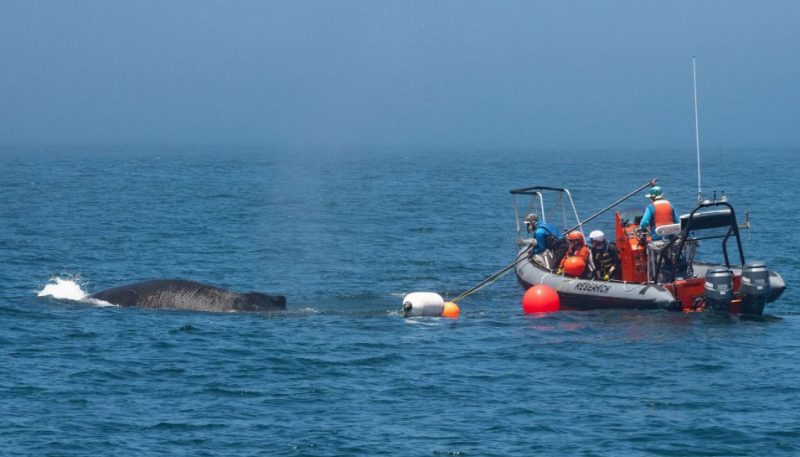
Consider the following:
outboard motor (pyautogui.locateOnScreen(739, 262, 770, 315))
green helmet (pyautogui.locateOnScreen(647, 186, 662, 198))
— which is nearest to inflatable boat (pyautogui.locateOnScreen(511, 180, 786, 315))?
outboard motor (pyautogui.locateOnScreen(739, 262, 770, 315))

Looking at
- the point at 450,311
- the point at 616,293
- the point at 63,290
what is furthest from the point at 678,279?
the point at 63,290

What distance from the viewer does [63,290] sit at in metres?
33.2

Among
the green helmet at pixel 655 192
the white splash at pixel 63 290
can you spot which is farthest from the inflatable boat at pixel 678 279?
the white splash at pixel 63 290

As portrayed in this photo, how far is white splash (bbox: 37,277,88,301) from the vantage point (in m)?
31.8

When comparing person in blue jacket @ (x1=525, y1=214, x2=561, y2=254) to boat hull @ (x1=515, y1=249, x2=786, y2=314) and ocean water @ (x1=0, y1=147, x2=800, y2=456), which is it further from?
ocean water @ (x1=0, y1=147, x2=800, y2=456)

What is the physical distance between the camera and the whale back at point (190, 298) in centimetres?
2992

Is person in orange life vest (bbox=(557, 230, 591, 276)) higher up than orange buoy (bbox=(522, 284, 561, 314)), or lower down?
higher up

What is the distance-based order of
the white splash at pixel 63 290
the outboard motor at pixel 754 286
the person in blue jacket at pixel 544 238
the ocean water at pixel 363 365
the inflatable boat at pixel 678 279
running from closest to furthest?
the ocean water at pixel 363 365 < the outboard motor at pixel 754 286 < the inflatable boat at pixel 678 279 < the white splash at pixel 63 290 < the person in blue jacket at pixel 544 238

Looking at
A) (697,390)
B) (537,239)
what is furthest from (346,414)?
(537,239)

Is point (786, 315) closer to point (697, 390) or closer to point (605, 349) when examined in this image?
point (605, 349)

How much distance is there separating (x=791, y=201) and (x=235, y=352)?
51.9 metres

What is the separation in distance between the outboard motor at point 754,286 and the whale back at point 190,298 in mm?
11928

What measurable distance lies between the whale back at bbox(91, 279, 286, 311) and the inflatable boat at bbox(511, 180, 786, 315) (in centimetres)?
803

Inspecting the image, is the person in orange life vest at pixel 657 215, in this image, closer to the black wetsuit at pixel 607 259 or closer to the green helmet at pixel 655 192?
the green helmet at pixel 655 192
